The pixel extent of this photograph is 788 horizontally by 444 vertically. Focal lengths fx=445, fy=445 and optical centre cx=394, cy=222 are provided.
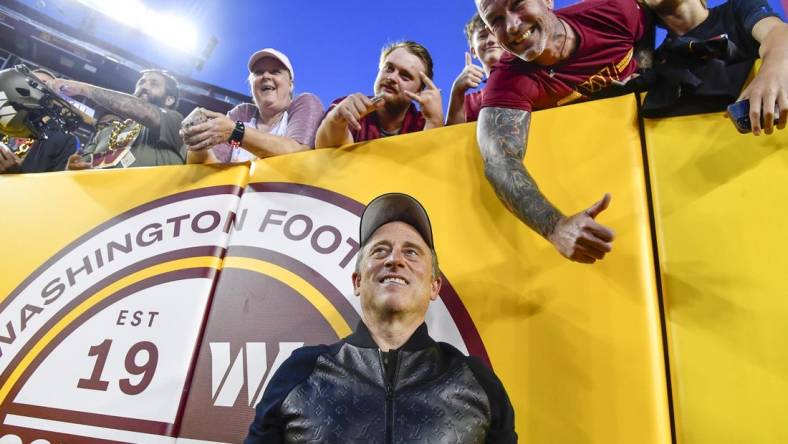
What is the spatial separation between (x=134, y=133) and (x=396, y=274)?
6.73 ft

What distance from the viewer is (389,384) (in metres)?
0.80

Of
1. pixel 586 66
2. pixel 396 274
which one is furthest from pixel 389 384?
pixel 586 66

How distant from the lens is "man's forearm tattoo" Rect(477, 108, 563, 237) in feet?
3.11

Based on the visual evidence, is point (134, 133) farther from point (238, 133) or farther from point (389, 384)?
point (389, 384)

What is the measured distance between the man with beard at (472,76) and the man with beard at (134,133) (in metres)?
1.38

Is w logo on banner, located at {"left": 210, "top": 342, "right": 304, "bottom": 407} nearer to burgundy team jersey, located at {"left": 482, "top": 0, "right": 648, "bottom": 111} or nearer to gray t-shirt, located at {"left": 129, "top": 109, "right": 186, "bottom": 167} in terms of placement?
burgundy team jersey, located at {"left": 482, "top": 0, "right": 648, "bottom": 111}

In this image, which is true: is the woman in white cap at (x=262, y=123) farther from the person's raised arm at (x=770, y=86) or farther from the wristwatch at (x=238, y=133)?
the person's raised arm at (x=770, y=86)

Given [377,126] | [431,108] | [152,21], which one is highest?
[152,21]

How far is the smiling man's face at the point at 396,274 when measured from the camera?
0.89 metres

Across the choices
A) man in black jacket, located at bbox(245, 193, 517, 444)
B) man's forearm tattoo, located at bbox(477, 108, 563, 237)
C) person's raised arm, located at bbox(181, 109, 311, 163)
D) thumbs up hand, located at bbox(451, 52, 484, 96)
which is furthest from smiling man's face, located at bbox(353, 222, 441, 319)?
thumbs up hand, located at bbox(451, 52, 484, 96)

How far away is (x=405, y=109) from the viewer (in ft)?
6.23

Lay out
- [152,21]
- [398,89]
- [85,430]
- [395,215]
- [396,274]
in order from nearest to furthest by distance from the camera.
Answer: [396,274], [395,215], [85,430], [398,89], [152,21]

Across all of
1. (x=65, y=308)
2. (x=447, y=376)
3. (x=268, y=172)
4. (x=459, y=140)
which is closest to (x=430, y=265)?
(x=447, y=376)

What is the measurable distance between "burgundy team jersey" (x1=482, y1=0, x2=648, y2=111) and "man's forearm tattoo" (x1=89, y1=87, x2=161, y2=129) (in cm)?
170
